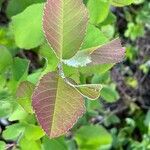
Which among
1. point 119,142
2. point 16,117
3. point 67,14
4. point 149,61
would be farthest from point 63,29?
point 149,61

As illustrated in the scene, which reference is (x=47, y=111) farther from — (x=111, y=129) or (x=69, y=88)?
(x=111, y=129)

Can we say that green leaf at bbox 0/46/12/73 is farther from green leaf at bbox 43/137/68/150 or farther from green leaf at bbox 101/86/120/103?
green leaf at bbox 101/86/120/103

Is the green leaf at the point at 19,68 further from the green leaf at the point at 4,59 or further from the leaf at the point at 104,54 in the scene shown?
the leaf at the point at 104,54

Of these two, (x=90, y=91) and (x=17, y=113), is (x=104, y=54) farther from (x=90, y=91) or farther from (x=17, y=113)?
(x=17, y=113)

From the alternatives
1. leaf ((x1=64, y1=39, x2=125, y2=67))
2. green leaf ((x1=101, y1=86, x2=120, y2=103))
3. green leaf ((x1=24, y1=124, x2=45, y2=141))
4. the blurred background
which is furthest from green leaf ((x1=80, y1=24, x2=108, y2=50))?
green leaf ((x1=101, y1=86, x2=120, y2=103))

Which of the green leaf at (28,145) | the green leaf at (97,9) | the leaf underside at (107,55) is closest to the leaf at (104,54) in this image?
the leaf underside at (107,55)
